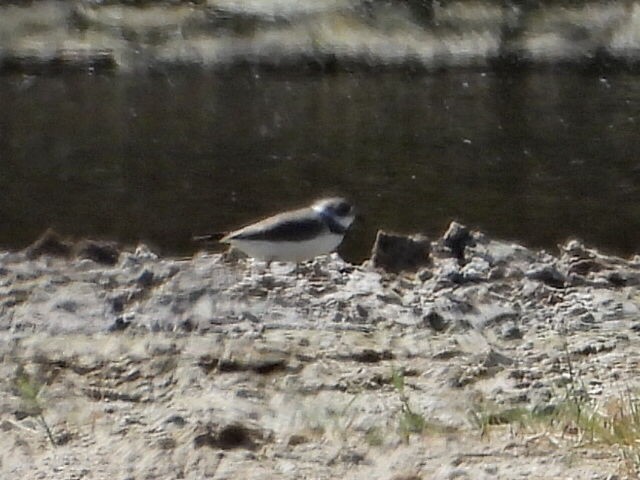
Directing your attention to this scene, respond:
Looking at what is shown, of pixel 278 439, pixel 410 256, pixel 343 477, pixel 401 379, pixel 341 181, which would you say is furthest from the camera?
pixel 341 181

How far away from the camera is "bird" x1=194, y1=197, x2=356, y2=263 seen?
23.4ft

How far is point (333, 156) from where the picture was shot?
13656 mm

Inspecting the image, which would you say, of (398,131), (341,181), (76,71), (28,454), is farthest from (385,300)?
(76,71)

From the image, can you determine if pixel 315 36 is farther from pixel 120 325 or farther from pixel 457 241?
pixel 120 325

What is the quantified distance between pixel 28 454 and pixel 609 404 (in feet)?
6.46

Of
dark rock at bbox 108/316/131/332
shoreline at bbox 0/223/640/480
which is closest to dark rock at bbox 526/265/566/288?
shoreline at bbox 0/223/640/480

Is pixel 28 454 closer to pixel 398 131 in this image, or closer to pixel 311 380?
pixel 311 380

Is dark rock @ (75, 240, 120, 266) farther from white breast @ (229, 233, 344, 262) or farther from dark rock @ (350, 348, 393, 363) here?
dark rock @ (350, 348, 393, 363)

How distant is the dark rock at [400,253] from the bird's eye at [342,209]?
29 cm

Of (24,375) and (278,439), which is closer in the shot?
(278,439)

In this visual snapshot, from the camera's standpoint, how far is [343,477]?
4.25 m

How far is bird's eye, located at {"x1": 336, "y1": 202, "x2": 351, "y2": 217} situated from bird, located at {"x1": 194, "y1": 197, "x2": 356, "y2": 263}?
25 cm

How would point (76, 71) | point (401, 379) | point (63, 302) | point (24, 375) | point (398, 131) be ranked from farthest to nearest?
point (76, 71)
point (398, 131)
point (63, 302)
point (24, 375)
point (401, 379)

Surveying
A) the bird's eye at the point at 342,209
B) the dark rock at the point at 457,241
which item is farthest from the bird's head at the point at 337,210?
the dark rock at the point at 457,241
